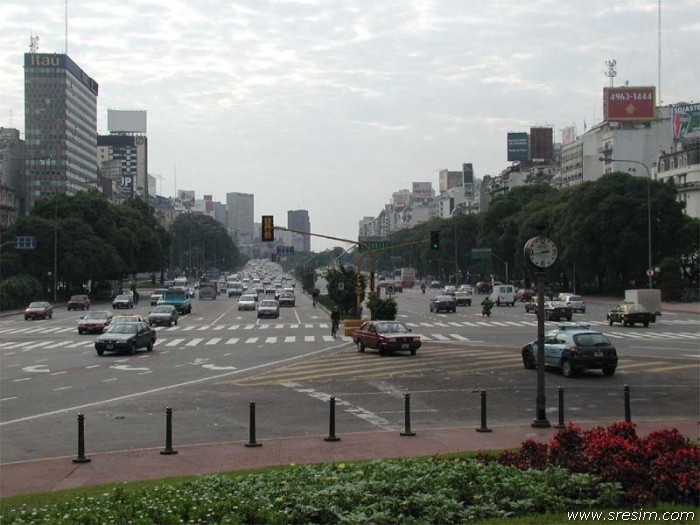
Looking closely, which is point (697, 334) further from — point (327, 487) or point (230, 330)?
point (327, 487)

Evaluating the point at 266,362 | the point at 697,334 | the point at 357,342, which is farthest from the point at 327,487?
the point at 697,334

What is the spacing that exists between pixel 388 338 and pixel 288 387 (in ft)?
36.1

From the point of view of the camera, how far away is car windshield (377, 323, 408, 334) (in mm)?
36353

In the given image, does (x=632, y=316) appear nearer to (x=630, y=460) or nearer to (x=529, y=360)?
(x=529, y=360)

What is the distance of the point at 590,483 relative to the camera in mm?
9898

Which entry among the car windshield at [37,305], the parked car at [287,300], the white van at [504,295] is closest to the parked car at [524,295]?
the white van at [504,295]

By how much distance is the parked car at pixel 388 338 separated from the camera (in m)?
35.6

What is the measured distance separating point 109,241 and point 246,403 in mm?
92473

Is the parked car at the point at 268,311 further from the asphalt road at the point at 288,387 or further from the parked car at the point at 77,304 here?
the asphalt road at the point at 288,387

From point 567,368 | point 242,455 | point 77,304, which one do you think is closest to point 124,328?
point 567,368

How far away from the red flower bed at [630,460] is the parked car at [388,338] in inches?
936

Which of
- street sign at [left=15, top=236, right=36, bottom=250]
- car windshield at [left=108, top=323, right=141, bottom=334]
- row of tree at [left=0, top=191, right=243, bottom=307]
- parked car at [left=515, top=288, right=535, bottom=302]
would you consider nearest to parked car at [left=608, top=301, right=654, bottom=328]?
car windshield at [left=108, top=323, right=141, bottom=334]

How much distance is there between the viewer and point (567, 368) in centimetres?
2742

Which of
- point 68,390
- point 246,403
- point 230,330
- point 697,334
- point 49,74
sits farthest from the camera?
point 49,74
